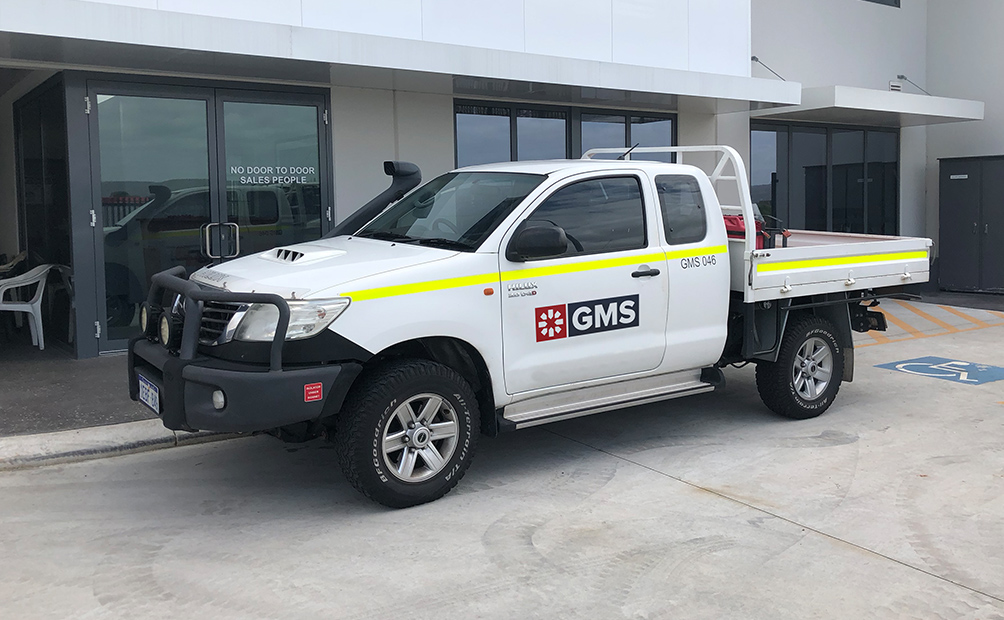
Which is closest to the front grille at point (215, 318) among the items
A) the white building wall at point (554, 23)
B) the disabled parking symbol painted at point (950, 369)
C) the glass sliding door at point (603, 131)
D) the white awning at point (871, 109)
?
the white building wall at point (554, 23)

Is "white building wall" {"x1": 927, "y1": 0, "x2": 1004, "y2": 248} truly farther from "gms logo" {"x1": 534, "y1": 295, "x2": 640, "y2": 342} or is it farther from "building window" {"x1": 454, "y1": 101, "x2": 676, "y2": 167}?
"gms logo" {"x1": 534, "y1": 295, "x2": 640, "y2": 342}

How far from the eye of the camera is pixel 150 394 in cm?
540

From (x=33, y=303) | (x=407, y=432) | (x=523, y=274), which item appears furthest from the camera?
(x=33, y=303)

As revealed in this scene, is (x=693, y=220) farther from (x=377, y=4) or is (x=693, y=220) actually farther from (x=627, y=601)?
(x=377, y=4)

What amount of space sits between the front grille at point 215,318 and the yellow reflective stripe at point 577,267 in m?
1.63

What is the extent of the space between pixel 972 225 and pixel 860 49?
3.91 m

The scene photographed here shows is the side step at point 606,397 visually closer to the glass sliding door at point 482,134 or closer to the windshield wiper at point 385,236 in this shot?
the windshield wiper at point 385,236

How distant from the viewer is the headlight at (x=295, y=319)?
5.04 meters

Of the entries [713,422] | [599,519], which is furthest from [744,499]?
[713,422]

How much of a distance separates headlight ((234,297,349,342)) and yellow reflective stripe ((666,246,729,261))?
8.24 ft

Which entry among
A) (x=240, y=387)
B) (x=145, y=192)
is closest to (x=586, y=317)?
(x=240, y=387)

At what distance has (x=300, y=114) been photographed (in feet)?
35.1

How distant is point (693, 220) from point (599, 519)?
253 centimetres

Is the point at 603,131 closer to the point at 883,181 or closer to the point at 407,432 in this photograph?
the point at 883,181
